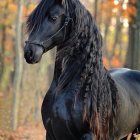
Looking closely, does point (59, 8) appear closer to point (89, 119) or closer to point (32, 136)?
point (89, 119)

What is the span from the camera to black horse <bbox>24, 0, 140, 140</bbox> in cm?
529

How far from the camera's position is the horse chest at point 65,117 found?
5297 millimetres

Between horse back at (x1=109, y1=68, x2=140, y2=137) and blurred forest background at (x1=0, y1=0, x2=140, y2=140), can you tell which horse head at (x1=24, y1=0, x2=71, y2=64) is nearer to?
blurred forest background at (x1=0, y1=0, x2=140, y2=140)

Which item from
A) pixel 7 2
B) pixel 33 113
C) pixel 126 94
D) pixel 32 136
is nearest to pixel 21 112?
pixel 33 113

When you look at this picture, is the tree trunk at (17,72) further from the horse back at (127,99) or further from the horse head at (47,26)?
the horse head at (47,26)

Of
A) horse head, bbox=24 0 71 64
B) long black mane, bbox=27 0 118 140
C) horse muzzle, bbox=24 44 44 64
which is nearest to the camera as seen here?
horse muzzle, bbox=24 44 44 64

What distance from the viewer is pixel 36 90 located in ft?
61.2

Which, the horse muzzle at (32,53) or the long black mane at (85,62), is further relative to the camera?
the long black mane at (85,62)

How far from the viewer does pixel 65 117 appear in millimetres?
5305

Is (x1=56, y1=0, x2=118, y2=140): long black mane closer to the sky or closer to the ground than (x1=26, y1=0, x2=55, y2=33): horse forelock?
closer to the ground

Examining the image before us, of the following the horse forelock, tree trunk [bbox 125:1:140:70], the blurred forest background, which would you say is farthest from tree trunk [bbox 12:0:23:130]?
the horse forelock

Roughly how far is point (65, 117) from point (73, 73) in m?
0.52

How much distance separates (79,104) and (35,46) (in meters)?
0.82

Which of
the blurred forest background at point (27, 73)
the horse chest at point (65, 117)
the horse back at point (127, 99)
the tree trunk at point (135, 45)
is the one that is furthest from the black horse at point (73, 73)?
the tree trunk at point (135, 45)
